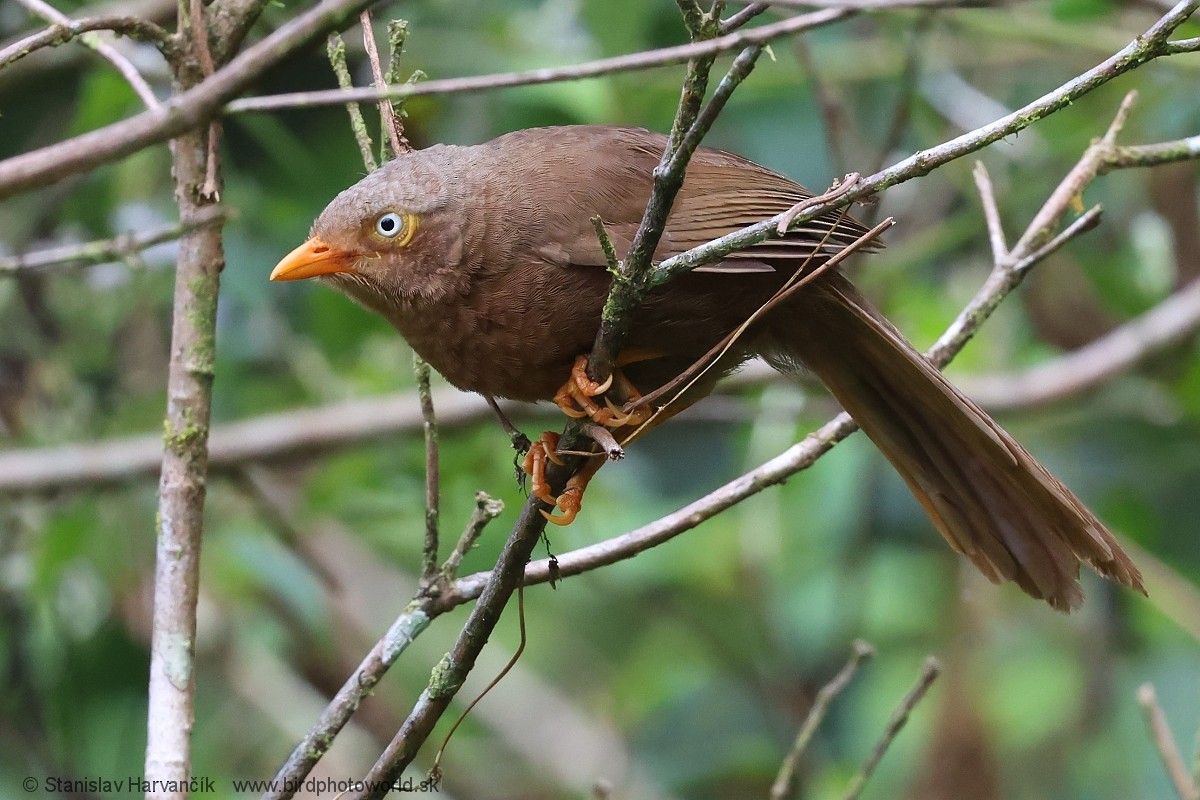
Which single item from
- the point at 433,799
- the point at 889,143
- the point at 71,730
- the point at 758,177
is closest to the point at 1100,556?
the point at 758,177

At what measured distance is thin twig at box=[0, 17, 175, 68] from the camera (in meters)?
2.19

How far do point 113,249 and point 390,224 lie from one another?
4.76ft

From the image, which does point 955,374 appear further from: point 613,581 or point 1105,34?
point 613,581

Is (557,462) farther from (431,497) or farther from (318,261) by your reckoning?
(318,261)

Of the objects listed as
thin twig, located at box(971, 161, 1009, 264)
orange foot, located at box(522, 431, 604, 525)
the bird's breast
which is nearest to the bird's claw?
orange foot, located at box(522, 431, 604, 525)

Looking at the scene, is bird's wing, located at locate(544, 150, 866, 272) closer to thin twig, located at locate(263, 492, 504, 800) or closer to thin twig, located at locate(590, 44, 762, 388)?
thin twig, located at locate(590, 44, 762, 388)

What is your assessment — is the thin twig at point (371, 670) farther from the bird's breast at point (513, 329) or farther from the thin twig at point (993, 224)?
the thin twig at point (993, 224)

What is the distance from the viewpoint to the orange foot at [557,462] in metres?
2.60

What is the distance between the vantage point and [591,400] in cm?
269

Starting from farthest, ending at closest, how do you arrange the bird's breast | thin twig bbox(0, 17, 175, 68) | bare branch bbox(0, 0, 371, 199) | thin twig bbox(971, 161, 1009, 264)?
1. thin twig bbox(971, 161, 1009, 264)
2. the bird's breast
3. thin twig bbox(0, 17, 175, 68)
4. bare branch bbox(0, 0, 371, 199)

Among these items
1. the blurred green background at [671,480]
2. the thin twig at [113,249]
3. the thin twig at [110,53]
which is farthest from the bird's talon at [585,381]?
the blurred green background at [671,480]

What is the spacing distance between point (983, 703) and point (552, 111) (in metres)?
3.30

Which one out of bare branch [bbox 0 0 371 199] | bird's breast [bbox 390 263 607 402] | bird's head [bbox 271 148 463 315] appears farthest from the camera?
bird's head [bbox 271 148 463 315]

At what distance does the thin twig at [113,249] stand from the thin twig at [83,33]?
616 mm
